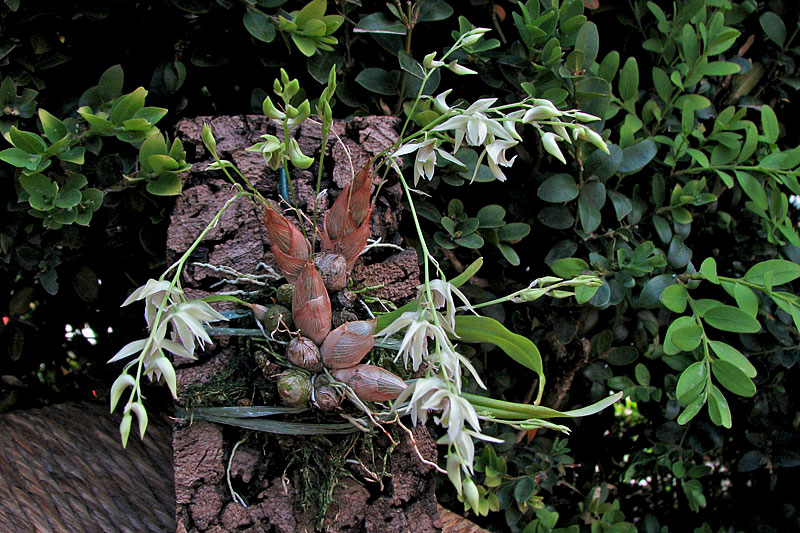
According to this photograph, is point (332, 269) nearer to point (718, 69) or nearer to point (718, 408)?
point (718, 408)

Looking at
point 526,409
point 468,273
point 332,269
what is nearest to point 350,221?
point 332,269

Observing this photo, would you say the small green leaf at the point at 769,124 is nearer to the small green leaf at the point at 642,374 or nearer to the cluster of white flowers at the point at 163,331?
the small green leaf at the point at 642,374

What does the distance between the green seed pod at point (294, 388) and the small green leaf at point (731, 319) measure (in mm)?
549

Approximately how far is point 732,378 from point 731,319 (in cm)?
8

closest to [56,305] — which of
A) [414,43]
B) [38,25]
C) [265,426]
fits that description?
[38,25]

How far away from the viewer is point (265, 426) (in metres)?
0.67

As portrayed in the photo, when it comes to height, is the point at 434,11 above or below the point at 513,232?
above

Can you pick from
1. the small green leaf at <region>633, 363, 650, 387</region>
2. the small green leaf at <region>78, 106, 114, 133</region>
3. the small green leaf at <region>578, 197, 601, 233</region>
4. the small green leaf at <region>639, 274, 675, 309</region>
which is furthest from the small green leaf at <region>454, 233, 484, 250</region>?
the small green leaf at <region>78, 106, 114, 133</region>

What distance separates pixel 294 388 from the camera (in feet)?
2.08

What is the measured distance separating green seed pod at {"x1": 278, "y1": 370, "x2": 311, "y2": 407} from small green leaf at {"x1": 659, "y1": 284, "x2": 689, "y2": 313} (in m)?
0.50

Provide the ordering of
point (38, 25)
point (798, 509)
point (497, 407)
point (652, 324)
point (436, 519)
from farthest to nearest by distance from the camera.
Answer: point (798, 509)
point (652, 324)
point (38, 25)
point (436, 519)
point (497, 407)

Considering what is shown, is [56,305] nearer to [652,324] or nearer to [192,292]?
[192,292]

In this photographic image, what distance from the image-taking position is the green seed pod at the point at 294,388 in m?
0.63

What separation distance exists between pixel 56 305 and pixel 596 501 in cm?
95
